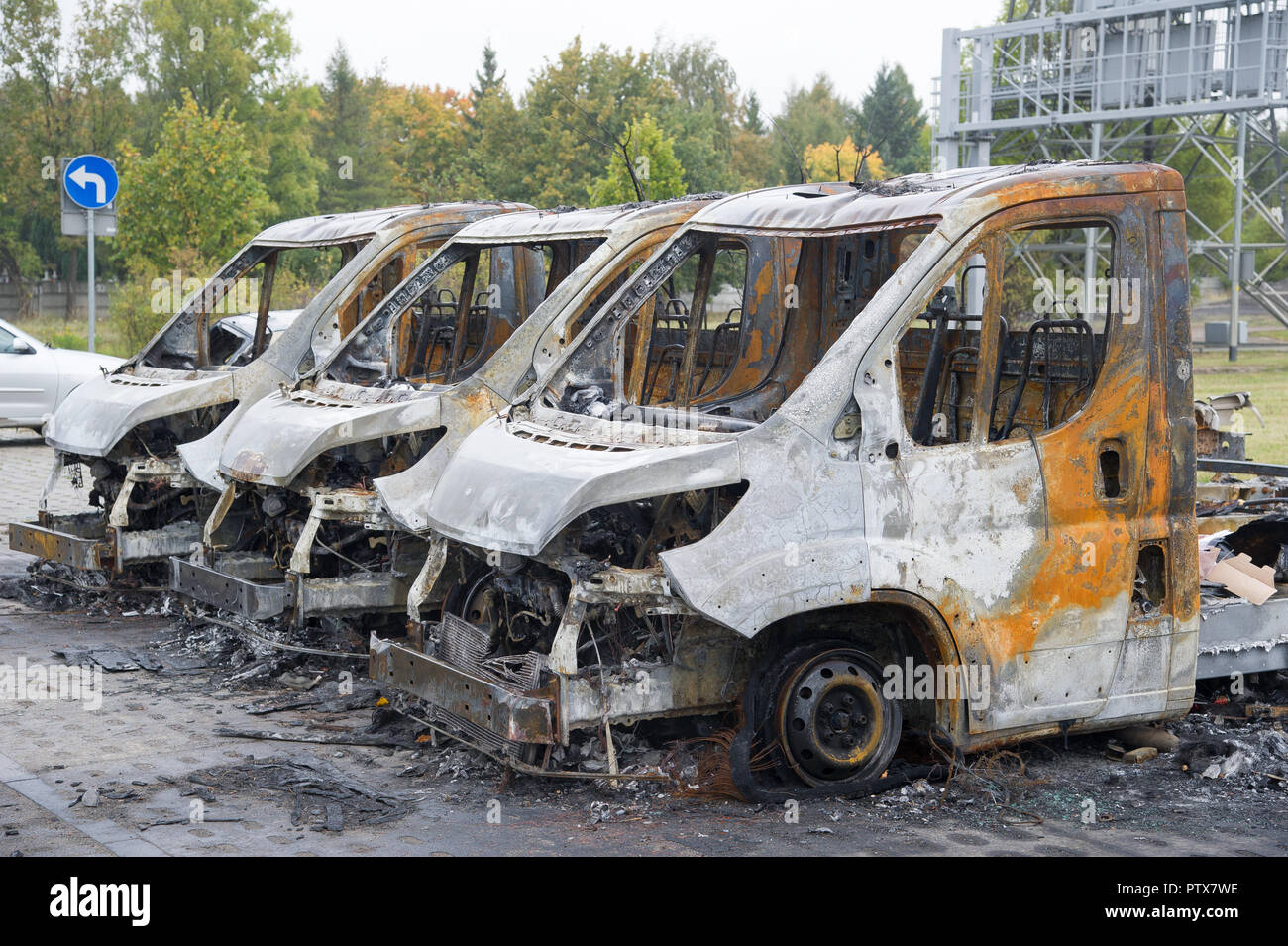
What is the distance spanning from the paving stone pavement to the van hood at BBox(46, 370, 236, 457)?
23.7 inches

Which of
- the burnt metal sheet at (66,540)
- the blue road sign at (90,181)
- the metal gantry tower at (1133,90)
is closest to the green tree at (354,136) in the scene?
the metal gantry tower at (1133,90)

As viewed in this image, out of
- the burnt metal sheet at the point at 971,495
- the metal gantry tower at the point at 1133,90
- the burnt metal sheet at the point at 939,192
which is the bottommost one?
the burnt metal sheet at the point at 971,495

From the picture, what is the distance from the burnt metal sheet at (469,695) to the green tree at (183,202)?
2039 cm

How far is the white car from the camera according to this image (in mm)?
18312

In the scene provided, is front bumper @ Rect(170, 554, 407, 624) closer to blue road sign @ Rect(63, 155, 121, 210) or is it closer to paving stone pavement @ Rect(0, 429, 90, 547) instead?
paving stone pavement @ Rect(0, 429, 90, 547)

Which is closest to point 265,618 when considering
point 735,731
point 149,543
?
point 149,543

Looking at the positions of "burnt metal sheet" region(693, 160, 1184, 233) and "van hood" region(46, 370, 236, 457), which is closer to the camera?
"burnt metal sheet" region(693, 160, 1184, 233)

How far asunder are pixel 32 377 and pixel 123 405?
960 centimetres

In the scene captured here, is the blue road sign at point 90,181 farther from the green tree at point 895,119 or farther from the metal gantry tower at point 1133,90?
the green tree at point 895,119

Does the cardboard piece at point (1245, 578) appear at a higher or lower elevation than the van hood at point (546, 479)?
lower

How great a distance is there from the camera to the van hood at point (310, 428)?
26.3ft

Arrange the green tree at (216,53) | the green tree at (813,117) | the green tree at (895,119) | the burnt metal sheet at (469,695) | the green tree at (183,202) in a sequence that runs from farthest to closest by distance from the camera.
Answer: the green tree at (813,117), the green tree at (895,119), the green tree at (216,53), the green tree at (183,202), the burnt metal sheet at (469,695)

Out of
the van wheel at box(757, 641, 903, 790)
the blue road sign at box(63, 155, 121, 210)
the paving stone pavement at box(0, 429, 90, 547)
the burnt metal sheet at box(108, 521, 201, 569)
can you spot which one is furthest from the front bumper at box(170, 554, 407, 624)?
the blue road sign at box(63, 155, 121, 210)
